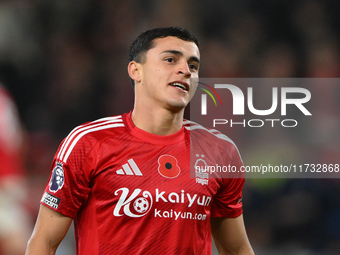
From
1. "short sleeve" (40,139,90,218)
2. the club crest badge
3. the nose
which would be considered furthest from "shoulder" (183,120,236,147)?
"short sleeve" (40,139,90,218)

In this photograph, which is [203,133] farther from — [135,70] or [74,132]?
[74,132]

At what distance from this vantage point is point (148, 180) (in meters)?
2.37

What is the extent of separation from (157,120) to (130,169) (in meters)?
0.33

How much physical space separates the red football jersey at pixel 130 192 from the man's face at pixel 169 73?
210mm

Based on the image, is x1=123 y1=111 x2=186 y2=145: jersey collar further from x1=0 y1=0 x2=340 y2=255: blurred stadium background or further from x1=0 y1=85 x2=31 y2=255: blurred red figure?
x1=0 y1=0 x2=340 y2=255: blurred stadium background

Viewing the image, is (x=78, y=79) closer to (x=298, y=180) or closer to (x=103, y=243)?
(x=298, y=180)

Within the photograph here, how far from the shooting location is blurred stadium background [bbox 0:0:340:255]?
4.56m

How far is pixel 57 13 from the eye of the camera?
511 cm

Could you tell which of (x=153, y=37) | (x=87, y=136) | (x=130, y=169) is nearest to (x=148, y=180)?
(x=130, y=169)

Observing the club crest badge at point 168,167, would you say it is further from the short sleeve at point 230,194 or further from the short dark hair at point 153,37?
the short dark hair at point 153,37

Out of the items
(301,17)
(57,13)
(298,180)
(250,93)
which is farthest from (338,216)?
(57,13)

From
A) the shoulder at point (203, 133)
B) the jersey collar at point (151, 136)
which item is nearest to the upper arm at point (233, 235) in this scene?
the shoulder at point (203, 133)

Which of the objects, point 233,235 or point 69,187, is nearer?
point 69,187

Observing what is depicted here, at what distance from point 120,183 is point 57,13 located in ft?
10.9
